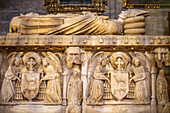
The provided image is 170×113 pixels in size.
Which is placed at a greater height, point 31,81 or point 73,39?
point 73,39

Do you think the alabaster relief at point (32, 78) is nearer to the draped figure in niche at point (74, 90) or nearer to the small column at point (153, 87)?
the draped figure in niche at point (74, 90)

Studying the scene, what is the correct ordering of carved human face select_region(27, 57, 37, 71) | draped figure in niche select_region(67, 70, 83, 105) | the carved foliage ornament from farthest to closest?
the carved foliage ornament < carved human face select_region(27, 57, 37, 71) < draped figure in niche select_region(67, 70, 83, 105)

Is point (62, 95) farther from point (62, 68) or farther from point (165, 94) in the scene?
point (165, 94)

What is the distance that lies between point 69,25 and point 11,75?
1.86 metres

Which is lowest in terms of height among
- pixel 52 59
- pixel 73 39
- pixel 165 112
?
pixel 165 112

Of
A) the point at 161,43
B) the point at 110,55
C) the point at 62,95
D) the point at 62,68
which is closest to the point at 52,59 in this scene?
the point at 62,68

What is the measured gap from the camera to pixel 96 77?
761 cm

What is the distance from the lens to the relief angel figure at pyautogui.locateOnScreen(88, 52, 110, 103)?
7.54 m

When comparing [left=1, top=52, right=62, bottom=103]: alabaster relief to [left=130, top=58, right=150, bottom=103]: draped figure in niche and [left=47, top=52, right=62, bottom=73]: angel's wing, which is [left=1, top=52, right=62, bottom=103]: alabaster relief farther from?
[left=130, top=58, right=150, bottom=103]: draped figure in niche

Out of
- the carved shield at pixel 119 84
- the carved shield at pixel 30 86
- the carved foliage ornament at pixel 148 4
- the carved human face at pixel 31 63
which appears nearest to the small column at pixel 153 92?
the carved shield at pixel 119 84

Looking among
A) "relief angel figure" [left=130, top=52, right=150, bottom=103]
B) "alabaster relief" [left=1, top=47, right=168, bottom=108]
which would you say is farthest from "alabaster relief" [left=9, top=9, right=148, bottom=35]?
"relief angel figure" [left=130, top=52, right=150, bottom=103]

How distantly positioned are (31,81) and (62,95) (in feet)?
2.67

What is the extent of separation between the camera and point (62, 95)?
25.0ft

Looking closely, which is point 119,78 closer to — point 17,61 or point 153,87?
point 153,87
